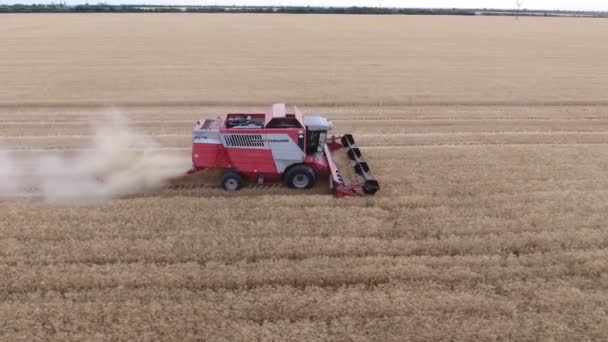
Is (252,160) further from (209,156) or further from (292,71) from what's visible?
(292,71)

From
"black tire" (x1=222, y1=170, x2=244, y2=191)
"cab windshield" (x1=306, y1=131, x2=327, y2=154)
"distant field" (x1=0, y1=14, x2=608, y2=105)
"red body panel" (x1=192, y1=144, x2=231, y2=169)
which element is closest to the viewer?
"red body panel" (x1=192, y1=144, x2=231, y2=169)

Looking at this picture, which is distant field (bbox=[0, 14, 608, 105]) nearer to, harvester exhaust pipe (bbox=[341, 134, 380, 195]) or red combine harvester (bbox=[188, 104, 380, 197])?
harvester exhaust pipe (bbox=[341, 134, 380, 195])

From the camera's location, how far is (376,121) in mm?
16438

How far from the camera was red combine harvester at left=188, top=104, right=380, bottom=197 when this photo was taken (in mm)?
10047

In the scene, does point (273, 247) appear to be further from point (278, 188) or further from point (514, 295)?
point (514, 295)

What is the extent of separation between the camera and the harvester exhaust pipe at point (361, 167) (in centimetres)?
997

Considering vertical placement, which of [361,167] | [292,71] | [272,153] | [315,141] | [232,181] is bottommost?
[232,181]

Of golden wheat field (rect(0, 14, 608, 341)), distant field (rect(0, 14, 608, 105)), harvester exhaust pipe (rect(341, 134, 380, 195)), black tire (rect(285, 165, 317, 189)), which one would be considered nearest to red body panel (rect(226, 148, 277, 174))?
black tire (rect(285, 165, 317, 189))

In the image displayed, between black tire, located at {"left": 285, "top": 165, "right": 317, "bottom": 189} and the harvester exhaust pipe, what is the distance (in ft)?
3.56

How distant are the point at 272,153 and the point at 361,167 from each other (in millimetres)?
2009

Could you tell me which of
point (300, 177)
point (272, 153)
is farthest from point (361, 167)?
point (272, 153)

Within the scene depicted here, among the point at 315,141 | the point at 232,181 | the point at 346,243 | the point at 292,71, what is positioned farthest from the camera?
the point at 292,71

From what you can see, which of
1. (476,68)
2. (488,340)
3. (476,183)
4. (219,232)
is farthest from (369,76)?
(488,340)

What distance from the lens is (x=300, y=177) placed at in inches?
410
